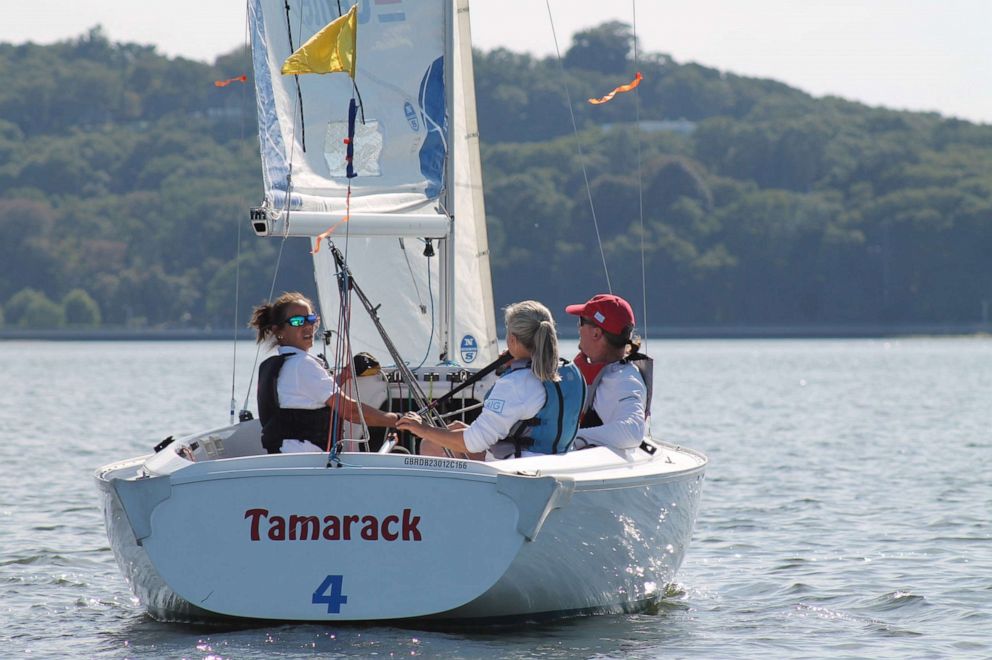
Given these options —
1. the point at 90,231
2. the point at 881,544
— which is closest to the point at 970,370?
the point at 881,544

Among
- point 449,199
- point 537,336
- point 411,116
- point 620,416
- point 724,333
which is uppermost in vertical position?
point 411,116

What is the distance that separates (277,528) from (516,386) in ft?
3.92

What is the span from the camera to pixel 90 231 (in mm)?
109062

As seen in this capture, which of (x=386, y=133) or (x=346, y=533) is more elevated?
(x=386, y=133)

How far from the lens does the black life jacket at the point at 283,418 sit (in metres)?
7.82

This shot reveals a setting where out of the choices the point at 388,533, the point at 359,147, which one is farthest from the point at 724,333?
the point at 388,533

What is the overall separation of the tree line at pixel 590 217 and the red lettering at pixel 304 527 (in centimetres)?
7733

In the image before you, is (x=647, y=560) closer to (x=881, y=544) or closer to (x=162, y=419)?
(x=881, y=544)

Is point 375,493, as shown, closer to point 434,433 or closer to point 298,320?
point 434,433

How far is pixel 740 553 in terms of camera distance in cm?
1122

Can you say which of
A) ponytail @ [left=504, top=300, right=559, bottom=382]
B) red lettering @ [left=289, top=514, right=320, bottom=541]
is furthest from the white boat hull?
ponytail @ [left=504, top=300, right=559, bottom=382]

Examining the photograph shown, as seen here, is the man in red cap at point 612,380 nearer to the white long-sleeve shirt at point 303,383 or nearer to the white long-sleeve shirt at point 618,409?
the white long-sleeve shirt at point 618,409

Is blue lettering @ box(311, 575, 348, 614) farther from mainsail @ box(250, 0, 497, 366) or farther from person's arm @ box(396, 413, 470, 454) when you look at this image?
mainsail @ box(250, 0, 497, 366)

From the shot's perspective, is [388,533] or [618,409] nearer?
[388,533]
